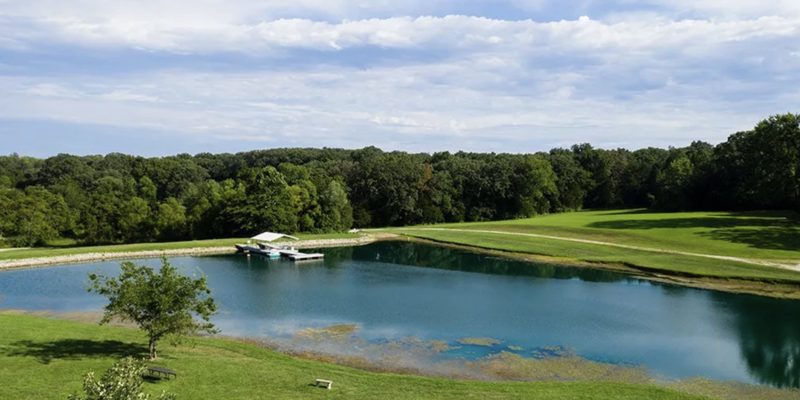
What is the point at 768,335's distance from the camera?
29.8m

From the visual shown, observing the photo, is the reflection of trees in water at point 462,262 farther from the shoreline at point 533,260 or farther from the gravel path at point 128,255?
the gravel path at point 128,255

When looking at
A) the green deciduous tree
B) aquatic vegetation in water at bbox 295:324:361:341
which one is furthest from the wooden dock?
the green deciduous tree

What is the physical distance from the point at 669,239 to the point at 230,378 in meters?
58.4

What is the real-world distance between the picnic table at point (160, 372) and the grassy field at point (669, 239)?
43264 millimetres

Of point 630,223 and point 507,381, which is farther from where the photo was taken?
point 630,223

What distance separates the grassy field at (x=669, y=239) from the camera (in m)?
49.3

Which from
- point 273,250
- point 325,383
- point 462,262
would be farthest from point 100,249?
point 325,383

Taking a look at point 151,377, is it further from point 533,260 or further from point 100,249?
point 533,260

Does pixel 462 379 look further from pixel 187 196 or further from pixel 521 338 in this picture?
pixel 187 196

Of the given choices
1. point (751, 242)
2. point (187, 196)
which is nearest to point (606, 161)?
point (751, 242)

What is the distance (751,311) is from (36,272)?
55.8 m

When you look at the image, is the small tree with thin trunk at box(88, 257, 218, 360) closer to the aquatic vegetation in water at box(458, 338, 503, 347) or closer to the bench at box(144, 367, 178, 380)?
the bench at box(144, 367, 178, 380)

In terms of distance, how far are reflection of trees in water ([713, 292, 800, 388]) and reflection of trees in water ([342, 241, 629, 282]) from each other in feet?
37.0

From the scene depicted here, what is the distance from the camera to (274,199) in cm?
7469
